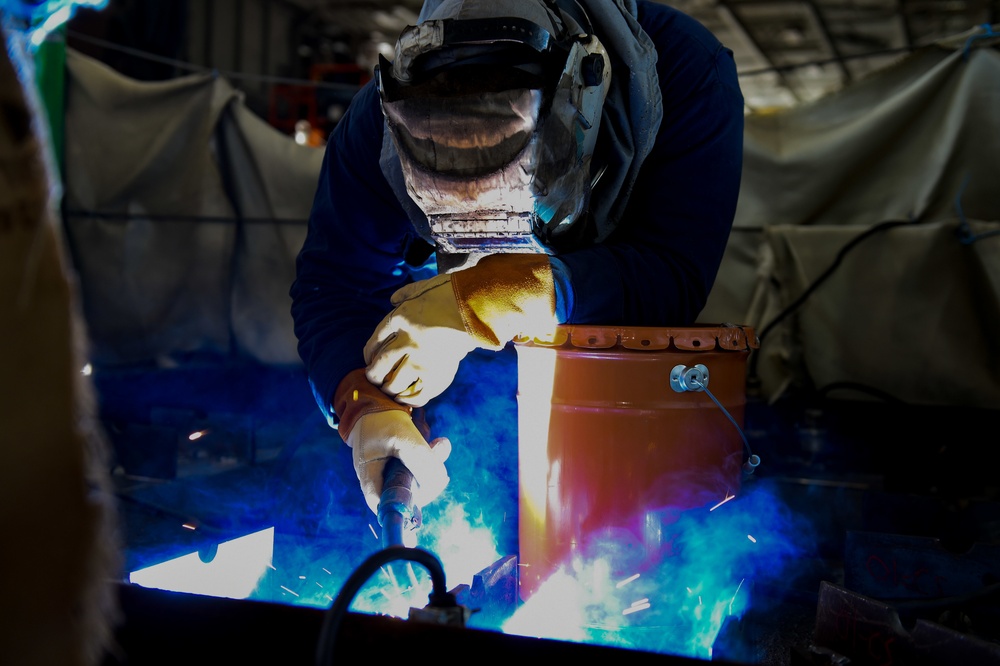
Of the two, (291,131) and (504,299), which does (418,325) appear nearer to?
(504,299)

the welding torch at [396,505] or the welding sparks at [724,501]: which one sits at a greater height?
the welding torch at [396,505]

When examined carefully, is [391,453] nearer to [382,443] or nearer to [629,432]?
[382,443]

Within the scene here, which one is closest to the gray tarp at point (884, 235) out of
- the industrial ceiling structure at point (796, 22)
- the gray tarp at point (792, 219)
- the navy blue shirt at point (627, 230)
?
the gray tarp at point (792, 219)

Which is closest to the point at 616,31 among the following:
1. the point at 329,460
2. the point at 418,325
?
the point at 418,325

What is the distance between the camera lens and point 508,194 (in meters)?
1.46

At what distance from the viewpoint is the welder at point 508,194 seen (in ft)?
4.65

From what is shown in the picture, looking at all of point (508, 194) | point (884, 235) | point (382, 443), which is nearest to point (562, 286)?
point (508, 194)

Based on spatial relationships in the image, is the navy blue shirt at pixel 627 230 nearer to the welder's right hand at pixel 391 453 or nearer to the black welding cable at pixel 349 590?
the welder's right hand at pixel 391 453

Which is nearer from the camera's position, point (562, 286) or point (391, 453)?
point (562, 286)

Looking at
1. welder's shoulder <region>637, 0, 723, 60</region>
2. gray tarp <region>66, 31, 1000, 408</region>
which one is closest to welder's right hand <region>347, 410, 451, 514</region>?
welder's shoulder <region>637, 0, 723, 60</region>

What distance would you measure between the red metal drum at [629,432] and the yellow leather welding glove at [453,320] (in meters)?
0.09

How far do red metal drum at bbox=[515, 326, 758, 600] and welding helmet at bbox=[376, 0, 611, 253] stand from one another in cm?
29

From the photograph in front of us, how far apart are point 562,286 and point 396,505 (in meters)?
0.55

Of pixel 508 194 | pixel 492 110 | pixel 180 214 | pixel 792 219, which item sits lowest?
pixel 792 219
